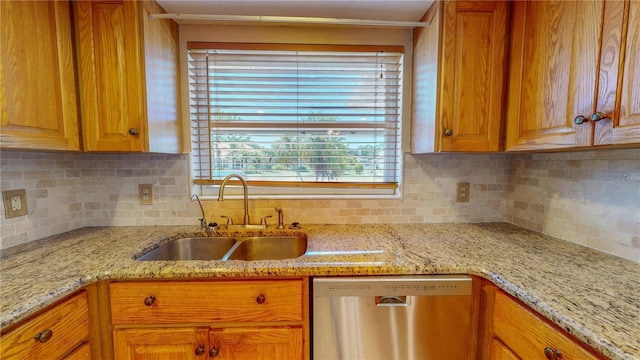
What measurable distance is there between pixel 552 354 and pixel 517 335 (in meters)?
0.13

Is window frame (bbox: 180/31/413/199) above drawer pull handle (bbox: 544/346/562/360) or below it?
above

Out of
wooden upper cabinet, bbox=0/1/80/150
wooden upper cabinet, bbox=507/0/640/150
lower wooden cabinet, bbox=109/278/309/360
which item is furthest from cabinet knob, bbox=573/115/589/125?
wooden upper cabinet, bbox=0/1/80/150

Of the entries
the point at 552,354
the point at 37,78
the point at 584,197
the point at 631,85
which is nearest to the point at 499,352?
the point at 552,354

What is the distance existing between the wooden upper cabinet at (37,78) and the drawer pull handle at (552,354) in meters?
1.87

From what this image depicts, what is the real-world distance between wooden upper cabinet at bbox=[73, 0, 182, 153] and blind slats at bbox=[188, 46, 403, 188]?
0.38m

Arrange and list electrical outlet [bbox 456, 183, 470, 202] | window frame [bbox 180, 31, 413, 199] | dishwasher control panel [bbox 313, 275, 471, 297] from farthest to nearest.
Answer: electrical outlet [bbox 456, 183, 470, 202] → window frame [bbox 180, 31, 413, 199] → dishwasher control panel [bbox 313, 275, 471, 297]

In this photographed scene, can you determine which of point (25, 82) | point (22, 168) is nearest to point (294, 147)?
point (25, 82)

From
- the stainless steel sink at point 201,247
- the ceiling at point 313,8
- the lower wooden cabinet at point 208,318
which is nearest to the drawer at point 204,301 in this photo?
the lower wooden cabinet at point 208,318

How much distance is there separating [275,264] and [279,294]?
0.12m

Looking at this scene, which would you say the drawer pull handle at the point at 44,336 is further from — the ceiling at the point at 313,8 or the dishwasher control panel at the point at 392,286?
the ceiling at the point at 313,8

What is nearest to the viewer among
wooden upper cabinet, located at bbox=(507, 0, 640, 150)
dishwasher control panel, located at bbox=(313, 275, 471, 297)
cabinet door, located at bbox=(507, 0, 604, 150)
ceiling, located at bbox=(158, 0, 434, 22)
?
wooden upper cabinet, located at bbox=(507, 0, 640, 150)

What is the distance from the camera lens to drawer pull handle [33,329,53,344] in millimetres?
807

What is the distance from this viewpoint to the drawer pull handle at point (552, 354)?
74 centimetres

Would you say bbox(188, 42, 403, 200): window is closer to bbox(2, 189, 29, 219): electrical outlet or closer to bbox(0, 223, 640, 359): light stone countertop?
bbox(0, 223, 640, 359): light stone countertop
